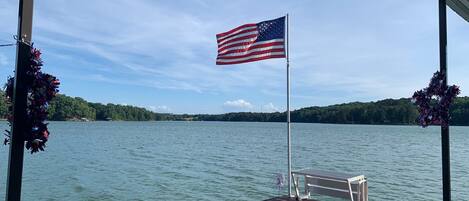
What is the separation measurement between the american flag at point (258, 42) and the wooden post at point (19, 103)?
468 centimetres

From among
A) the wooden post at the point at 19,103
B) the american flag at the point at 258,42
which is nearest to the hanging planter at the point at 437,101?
the american flag at the point at 258,42

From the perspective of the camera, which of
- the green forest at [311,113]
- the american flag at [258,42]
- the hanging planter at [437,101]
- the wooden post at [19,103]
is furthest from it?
the green forest at [311,113]

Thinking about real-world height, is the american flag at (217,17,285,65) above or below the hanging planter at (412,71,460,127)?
above

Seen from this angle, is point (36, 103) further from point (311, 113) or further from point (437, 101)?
point (311, 113)

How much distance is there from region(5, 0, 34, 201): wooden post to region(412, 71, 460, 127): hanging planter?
11.9ft

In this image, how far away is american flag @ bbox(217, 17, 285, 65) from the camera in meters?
7.12

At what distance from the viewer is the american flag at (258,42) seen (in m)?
7.12

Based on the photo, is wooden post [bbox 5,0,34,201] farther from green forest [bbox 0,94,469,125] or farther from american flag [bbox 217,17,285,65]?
green forest [bbox 0,94,469,125]

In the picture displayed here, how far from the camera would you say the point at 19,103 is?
2.69 metres

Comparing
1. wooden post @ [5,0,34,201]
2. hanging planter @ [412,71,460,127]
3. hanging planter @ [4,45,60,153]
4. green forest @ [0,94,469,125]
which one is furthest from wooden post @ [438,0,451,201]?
green forest @ [0,94,469,125]

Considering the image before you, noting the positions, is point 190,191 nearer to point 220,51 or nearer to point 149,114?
point 220,51

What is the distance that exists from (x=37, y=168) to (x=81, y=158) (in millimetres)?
5102

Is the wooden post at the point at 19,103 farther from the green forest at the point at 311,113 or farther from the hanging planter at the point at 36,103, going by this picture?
the green forest at the point at 311,113

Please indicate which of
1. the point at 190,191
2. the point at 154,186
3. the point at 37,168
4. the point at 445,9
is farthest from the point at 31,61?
the point at 37,168
